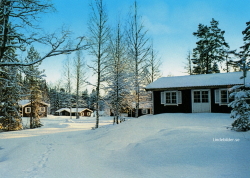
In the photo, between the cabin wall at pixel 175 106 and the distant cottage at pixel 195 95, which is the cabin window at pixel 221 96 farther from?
the cabin wall at pixel 175 106

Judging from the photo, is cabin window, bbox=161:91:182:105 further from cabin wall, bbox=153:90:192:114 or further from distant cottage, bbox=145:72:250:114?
cabin wall, bbox=153:90:192:114

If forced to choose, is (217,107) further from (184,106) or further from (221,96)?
(184,106)

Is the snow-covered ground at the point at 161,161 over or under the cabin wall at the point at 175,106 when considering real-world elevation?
under

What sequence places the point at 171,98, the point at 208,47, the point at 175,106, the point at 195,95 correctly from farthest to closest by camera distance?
the point at 208,47 < the point at 171,98 < the point at 175,106 < the point at 195,95

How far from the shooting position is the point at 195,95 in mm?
17625

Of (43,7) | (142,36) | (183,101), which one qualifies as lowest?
(183,101)

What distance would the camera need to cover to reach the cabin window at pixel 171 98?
1794 centimetres

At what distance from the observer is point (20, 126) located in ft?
68.7

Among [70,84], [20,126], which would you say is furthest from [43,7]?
[70,84]

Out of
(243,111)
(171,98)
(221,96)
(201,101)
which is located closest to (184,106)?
(171,98)

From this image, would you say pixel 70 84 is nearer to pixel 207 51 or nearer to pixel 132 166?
pixel 207 51

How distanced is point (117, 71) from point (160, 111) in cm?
599

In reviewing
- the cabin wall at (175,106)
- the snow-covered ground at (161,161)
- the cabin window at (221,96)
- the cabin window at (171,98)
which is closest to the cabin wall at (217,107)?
the cabin window at (221,96)

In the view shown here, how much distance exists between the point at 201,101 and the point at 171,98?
9.00 ft
